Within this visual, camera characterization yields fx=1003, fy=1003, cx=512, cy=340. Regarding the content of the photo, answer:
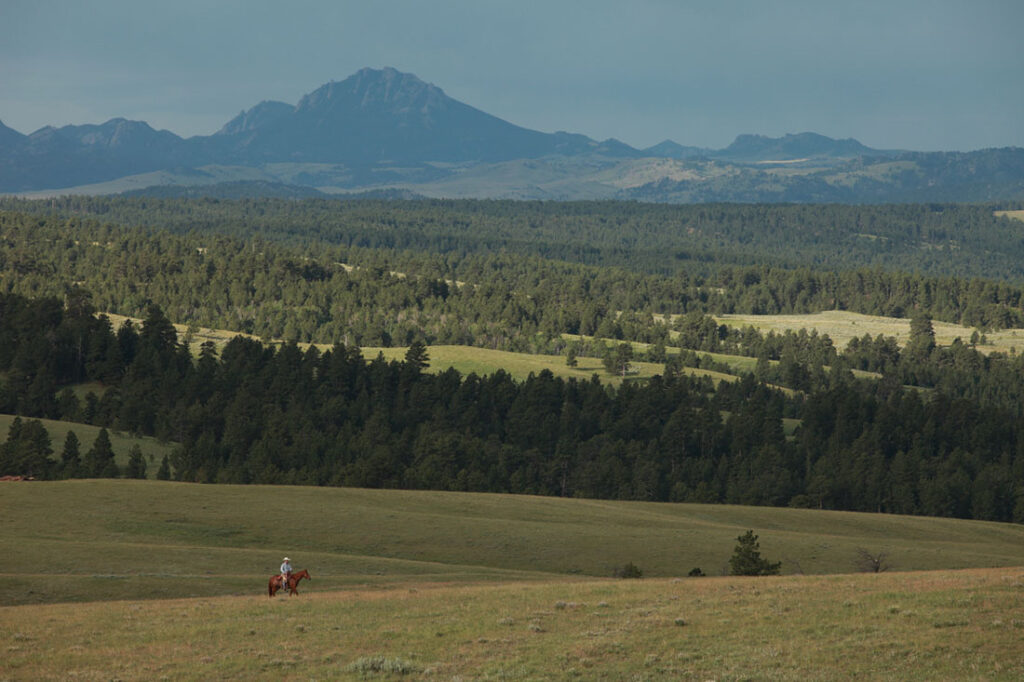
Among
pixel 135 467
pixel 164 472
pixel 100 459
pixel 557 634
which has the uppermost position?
pixel 557 634

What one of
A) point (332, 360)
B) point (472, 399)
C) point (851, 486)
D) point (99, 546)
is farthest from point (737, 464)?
point (99, 546)

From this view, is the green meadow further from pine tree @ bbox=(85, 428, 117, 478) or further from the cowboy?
pine tree @ bbox=(85, 428, 117, 478)

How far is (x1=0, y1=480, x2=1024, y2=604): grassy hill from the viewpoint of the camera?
52.2m

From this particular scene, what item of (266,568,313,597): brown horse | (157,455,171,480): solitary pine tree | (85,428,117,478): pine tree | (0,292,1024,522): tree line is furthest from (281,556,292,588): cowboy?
(157,455,171,480): solitary pine tree

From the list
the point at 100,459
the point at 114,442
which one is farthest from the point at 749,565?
the point at 114,442

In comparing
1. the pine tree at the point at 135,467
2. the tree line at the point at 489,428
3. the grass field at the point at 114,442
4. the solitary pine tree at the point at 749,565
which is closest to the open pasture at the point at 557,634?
the solitary pine tree at the point at 749,565

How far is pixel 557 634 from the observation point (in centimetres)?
3372

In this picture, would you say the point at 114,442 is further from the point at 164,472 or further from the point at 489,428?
the point at 489,428

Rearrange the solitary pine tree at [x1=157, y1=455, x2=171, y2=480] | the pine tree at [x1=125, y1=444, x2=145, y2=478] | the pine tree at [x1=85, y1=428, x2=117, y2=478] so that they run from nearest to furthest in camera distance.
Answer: the pine tree at [x1=85, y1=428, x2=117, y2=478] → the solitary pine tree at [x1=157, y1=455, x2=171, y2=480] → the pine tree at [x1=125, y1=444, x2=145, y2=478]

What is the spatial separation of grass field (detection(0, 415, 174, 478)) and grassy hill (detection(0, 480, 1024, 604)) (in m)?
45.9

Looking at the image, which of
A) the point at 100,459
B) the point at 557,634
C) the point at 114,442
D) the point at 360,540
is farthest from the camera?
the point at 114,442

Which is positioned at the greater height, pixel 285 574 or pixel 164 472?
pixel 285 574

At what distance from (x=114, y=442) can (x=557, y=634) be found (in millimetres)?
114384

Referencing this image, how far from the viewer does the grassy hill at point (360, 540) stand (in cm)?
5216
